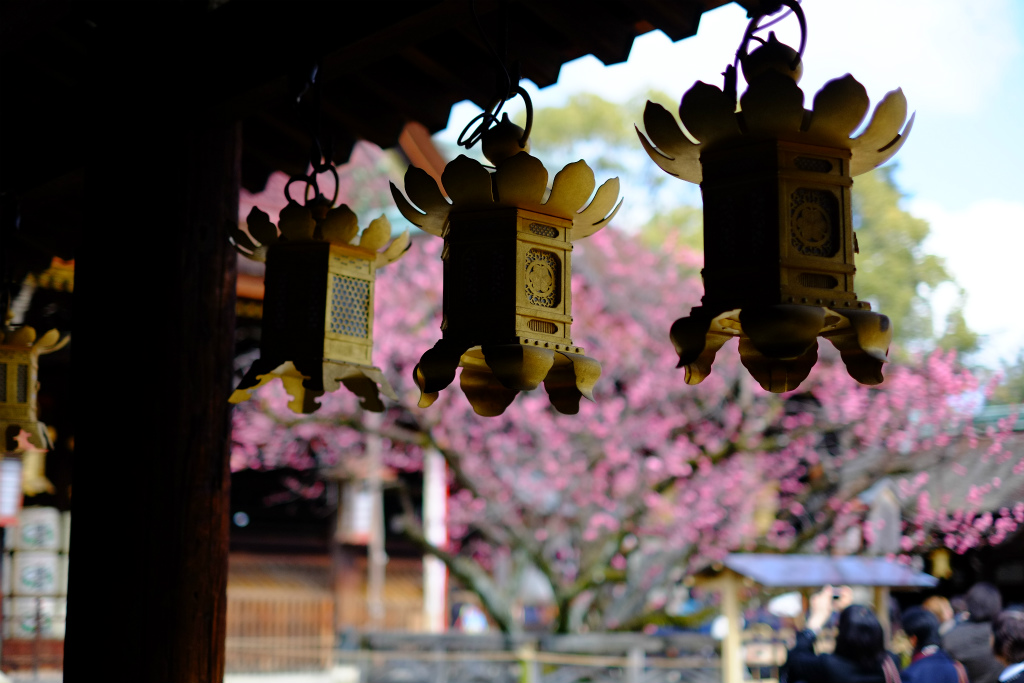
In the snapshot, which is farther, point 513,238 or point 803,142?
point 513,238

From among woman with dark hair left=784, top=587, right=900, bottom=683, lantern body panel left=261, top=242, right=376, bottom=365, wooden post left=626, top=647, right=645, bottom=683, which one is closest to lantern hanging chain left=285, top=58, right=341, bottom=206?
lantern body panel left=261, top=242, right=376, bottom=365

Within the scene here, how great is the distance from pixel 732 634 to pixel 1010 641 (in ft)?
10.2

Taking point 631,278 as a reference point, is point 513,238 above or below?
below

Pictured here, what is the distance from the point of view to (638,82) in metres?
25.9

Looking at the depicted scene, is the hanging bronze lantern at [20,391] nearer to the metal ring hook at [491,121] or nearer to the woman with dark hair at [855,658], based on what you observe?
the metal ring hook at [491,121]

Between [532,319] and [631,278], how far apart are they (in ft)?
36.3

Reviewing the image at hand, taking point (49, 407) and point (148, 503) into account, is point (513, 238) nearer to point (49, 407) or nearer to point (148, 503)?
point (148, 503)

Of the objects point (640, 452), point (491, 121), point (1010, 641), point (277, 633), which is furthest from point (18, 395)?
point (277, 633)

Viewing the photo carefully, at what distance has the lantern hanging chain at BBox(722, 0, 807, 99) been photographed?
1.47 metres

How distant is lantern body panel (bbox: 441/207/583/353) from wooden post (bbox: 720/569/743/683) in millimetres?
5260

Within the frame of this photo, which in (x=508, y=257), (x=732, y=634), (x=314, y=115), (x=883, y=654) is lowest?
(x=732, y=634)

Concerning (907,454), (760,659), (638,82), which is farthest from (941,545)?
(638,82)

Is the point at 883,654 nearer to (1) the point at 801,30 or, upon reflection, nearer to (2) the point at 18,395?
(1) the point at 801,30

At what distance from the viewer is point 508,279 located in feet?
5.71
